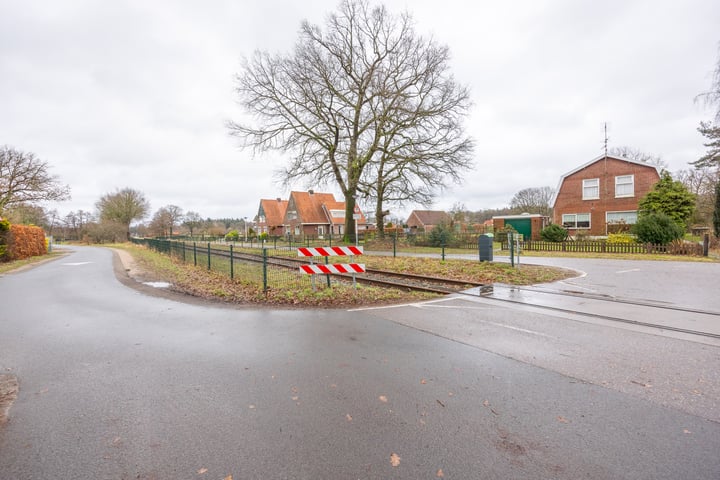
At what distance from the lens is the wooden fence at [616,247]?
15.8 meters

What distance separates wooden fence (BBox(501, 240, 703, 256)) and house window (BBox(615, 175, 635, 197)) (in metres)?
13.7

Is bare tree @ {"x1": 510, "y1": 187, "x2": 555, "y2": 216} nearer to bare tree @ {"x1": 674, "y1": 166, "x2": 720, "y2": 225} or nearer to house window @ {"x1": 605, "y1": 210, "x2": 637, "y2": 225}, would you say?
bare tree @ {"x1": 674, "y1": 166, "x2": 720, "y2": 225}

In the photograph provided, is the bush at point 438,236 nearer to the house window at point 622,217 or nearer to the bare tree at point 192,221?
the house window at point 622,217

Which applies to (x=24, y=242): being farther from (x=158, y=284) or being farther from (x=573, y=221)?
(x=573, y=221)

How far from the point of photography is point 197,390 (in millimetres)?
3457

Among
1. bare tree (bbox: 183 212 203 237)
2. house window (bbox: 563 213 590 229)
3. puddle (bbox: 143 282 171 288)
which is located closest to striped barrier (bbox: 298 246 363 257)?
puddle (bbox: 143 282 171 288)

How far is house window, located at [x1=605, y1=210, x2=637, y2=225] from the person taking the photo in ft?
91.7

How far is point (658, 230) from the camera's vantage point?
17.4 metres

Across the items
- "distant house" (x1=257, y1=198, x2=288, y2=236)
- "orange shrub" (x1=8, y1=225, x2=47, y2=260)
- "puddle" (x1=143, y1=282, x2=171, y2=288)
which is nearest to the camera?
"puddle" (x1=143, y1=282, x2=171, y2=288)

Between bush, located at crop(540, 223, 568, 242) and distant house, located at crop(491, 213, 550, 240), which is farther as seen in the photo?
distant house, located at crop(491, 213, 550, 240)

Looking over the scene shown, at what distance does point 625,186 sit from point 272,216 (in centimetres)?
5108

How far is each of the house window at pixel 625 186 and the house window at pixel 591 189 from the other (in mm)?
1375

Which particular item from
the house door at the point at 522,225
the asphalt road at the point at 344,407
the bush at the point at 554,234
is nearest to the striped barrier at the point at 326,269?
the asphalt road at the point at 344,407

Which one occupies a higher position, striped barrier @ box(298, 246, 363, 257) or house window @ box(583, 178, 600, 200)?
house window @ box(583, 178, 600, 200)
